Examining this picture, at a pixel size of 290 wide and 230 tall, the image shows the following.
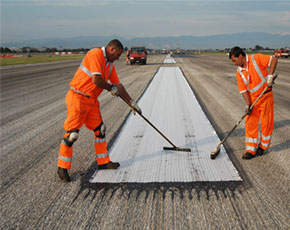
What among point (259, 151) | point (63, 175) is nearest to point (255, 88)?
point (259, 151)

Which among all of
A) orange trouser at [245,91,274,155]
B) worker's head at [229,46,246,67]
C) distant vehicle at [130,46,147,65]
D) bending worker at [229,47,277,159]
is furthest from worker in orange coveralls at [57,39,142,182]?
distant vehicle at [130,46,147,65]

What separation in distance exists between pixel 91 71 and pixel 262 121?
2630 millimetres

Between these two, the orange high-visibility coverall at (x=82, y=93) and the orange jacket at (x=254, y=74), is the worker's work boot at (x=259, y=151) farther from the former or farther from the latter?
the orange high-visibility coverall at (x=82, y=93)

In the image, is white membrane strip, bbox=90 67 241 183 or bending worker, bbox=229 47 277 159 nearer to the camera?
white membrane strip, bbox=90 67 241 183

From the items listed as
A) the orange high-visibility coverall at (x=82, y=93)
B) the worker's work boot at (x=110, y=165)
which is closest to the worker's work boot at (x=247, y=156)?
the worker's work boot at (x=110, y=165)

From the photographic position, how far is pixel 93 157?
379cm

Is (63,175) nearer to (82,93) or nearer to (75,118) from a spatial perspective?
(75,118)

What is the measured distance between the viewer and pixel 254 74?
3.45 m

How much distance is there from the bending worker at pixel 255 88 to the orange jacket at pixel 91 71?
6.31ft

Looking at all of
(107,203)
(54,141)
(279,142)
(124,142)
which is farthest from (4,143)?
(279,142)

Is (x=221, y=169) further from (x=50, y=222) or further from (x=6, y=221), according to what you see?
(x=6, y=221)

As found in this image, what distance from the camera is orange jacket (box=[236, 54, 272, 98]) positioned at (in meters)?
3.40

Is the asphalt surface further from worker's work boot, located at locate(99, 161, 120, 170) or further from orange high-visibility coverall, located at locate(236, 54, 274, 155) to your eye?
orange high-visibility coverall, located at locate(236, 54, 274, 155)

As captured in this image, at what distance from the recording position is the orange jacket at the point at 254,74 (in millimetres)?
3398
